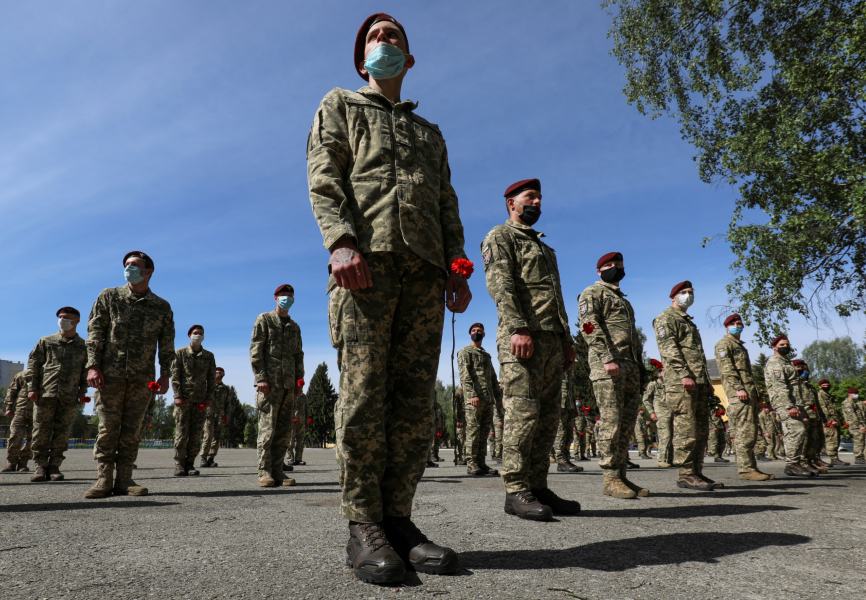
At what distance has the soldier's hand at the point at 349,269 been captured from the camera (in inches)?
96.7

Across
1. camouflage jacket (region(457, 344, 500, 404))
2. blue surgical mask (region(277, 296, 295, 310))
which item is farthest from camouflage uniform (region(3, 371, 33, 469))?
camouflage jacket (region(457, 344, 500, 404))

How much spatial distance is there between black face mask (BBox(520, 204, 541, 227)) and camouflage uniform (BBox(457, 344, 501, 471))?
5.65 metres

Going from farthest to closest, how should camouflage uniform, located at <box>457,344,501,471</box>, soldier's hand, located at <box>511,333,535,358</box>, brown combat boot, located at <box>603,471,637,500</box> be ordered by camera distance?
camouflage uniform, located at <box>457,344,501,471</box>
brown combat boot, located at <box>603,471,637,500</box>
soldier's hand, located at <box>511,333,535,358</box>

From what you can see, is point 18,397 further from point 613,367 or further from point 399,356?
point 399,356

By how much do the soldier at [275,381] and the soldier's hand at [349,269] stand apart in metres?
5.44

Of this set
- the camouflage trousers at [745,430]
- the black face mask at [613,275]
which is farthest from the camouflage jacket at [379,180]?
the camouflage trousers at [745,430]

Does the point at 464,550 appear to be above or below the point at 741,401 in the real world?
below

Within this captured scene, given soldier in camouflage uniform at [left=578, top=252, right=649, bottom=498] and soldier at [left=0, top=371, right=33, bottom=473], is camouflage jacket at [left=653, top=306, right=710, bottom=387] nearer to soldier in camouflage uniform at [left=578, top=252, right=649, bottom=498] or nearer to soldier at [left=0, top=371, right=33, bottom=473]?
soldier in camouflage uniform at [left=578, top=252, right=649, bottom=498]

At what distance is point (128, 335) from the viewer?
598 centimetres

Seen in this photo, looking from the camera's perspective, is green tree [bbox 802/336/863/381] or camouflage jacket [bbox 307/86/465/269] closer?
camouflage jacket [bbox 307/86/465/269]

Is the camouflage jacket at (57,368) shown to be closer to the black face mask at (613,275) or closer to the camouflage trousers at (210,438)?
the camouflage trousers at (210,438)

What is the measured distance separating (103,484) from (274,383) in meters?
2.36

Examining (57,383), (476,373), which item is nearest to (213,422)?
(57,383)

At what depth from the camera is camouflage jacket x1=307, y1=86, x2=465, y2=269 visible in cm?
265
